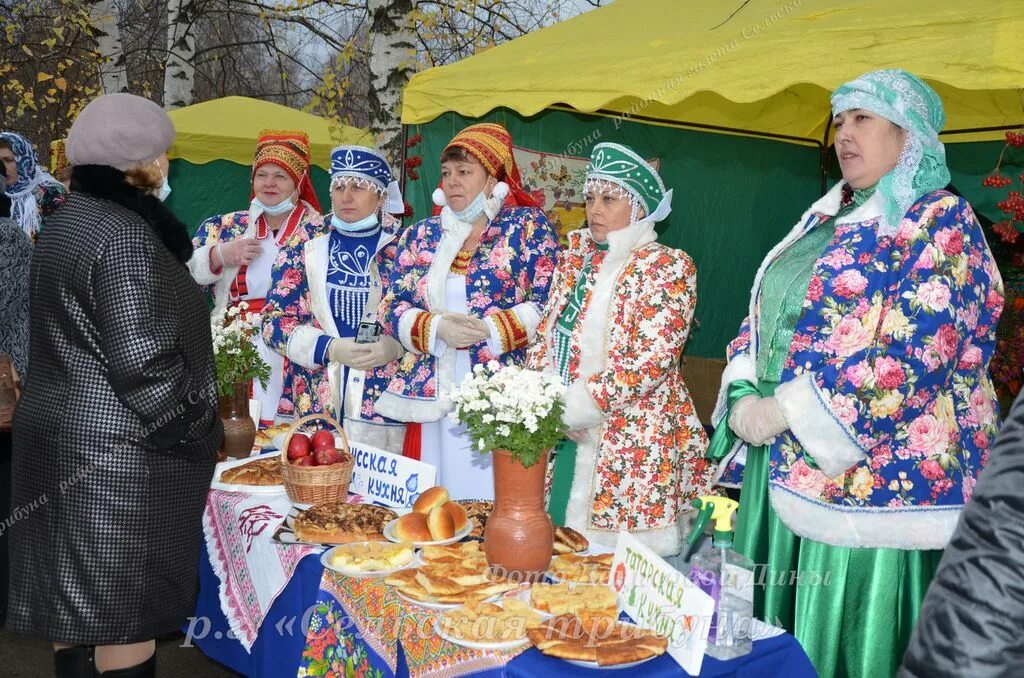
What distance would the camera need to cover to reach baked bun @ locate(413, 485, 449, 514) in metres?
2.40

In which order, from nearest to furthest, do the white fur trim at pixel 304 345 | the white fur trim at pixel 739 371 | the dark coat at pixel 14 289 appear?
1. the white fur trim at pixel 739 371
2. the white fur trim at pixel 304 345
3. the dark coat at pixel 14 289

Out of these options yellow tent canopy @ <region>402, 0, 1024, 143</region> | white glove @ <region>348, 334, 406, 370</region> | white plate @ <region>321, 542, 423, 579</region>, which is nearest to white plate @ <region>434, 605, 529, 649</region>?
white plate @ <region>321, 542, 423, 579</region>

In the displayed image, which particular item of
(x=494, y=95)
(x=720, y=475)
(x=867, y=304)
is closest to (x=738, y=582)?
(x=867, y=304)

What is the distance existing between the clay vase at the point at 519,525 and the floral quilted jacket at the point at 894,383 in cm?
61

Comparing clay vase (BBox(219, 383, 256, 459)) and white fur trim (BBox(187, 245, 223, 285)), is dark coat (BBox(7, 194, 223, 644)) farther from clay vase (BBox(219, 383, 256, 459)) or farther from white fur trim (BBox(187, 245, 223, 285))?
white fur trim (BBox(187, 245, 223, 285))

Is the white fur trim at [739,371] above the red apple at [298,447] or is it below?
above

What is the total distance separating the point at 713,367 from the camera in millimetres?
5773

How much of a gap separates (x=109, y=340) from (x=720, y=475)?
1.61m

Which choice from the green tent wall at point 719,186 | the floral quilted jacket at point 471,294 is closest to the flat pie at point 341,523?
the floral quilted jacket at point 471,294

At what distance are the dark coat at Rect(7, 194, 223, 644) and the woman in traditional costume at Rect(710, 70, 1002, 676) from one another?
1371mm

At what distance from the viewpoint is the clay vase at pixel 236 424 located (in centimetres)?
318

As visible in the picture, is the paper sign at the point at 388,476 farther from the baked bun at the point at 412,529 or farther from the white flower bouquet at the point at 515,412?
the white flower bouquet at the point at 515,412

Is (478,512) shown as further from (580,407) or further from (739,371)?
(739,371)

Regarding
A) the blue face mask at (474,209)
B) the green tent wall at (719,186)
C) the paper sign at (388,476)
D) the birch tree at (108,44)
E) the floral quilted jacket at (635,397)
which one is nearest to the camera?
the paper sign at (388,476)
